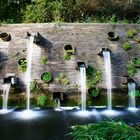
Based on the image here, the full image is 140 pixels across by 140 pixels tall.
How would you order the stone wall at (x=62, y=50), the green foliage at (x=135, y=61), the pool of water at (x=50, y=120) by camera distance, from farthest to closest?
the green foliage at (x=135, y=61)
the stone wall at (x=62, y=50)
the pool of water at (x=50, y=120)

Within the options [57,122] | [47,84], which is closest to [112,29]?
[47,84]

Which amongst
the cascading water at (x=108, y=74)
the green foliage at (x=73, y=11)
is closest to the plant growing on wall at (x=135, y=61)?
the cascading water at (x=108, y=74)

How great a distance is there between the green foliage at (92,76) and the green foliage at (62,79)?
0.77m

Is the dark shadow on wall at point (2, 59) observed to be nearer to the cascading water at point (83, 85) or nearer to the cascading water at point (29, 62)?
the cascading water at point (29, 62)

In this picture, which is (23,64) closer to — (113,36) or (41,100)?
(41,100)

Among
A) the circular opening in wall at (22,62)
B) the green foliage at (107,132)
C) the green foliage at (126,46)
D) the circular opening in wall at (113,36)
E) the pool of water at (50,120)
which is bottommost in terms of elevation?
the pool of water at (50,120)

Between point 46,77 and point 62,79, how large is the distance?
0.59 metres

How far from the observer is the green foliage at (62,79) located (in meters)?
12.2

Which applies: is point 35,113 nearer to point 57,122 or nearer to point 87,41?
point 57,122

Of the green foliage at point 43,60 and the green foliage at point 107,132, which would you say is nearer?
the green foliage at point 107,132

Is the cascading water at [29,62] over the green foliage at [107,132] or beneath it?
over

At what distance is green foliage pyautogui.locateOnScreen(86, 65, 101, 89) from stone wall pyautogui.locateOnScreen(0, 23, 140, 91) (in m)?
0.20

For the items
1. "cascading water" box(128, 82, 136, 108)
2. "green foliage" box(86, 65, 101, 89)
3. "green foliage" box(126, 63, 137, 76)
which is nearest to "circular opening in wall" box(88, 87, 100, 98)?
"green foliage" box(86, 65, 101, 89)

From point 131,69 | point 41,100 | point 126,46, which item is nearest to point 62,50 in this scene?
point 41,100
